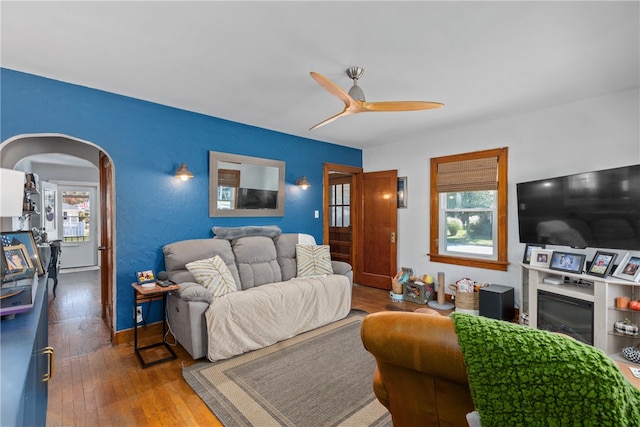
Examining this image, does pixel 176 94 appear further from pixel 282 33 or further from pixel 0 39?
pixel 282 33

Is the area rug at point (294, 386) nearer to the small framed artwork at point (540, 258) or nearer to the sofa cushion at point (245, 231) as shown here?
the sofa cushion at point (245, 231)

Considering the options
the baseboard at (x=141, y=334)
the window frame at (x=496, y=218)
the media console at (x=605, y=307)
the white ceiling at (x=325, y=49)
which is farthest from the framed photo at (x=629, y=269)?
the baseboard at (x=141, y=334)

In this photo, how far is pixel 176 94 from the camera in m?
3.04

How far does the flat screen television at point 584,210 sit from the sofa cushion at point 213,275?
11.0 ft

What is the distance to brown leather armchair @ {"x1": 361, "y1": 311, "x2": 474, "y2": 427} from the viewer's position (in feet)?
3.22

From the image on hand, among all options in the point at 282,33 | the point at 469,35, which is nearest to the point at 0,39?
the point at 282,33

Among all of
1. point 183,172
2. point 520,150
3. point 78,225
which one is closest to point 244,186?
point 183,172

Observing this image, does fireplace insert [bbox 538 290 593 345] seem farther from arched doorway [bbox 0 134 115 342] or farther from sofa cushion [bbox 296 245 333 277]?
arched doorway [bbox 0 134 115 342]

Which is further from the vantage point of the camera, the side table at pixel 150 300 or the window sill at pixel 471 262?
the window sill at pixel 471 262

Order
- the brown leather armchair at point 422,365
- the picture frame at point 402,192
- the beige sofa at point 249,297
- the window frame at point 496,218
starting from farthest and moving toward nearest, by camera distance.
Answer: the picture frame at point 402,192 → the window frame at point 496,218 → the beige sofa at point 249,297 → the brown leather armchair at point 422,365

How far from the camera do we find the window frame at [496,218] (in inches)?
152

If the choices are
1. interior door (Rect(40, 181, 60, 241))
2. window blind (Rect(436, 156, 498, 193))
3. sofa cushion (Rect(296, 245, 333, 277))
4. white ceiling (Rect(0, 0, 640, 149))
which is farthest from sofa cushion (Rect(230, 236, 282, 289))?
interior door (Rect(40, 181, 60, 241))

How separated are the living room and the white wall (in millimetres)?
12

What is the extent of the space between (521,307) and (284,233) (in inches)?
124
